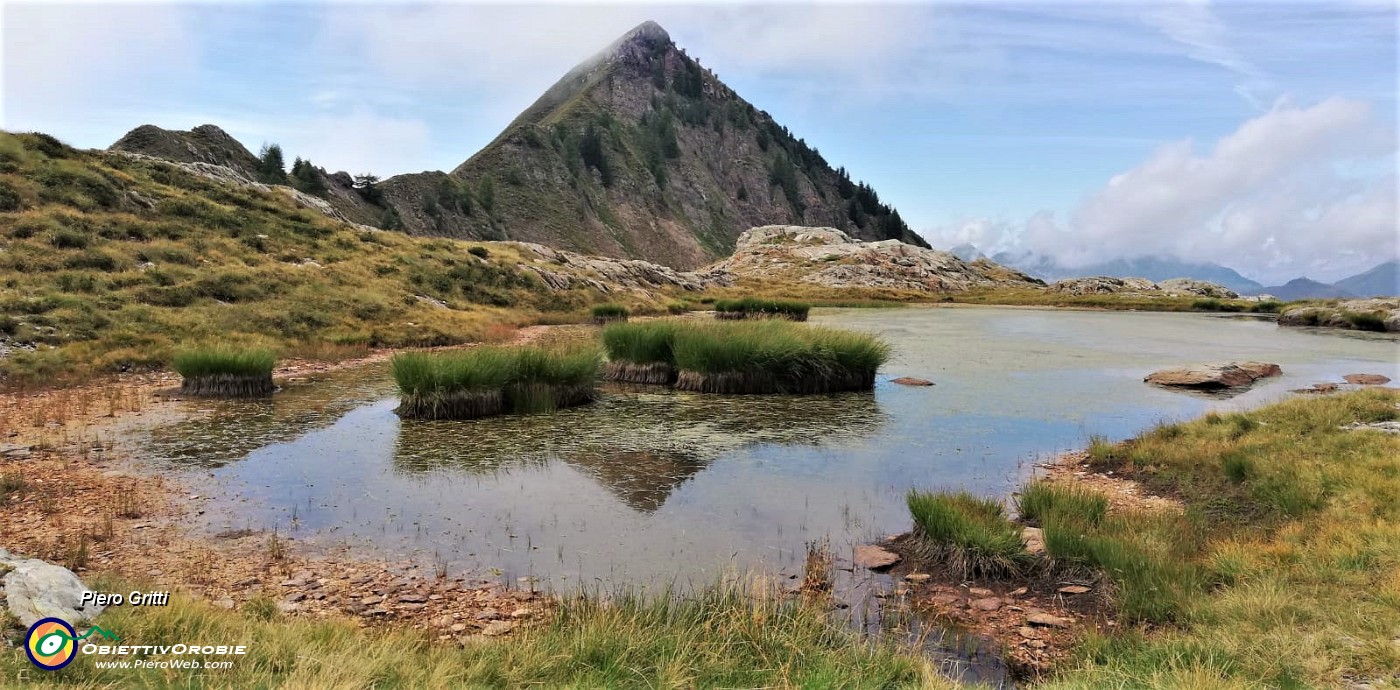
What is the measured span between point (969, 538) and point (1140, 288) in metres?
131

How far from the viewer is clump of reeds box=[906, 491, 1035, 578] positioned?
30.6 ft

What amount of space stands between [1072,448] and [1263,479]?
4.76m

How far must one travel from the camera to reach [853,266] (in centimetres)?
12862

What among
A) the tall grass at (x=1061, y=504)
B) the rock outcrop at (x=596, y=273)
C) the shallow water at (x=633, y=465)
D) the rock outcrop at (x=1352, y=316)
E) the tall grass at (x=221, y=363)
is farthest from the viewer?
the rock outcrop at (x=596, y=273)

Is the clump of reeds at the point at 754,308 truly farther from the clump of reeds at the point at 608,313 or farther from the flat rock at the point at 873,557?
the flat rock at the point at 873,557

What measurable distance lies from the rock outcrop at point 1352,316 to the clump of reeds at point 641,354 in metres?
60.4

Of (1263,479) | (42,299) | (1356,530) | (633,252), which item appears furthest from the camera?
(633,252)

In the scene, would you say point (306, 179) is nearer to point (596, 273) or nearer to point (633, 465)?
point (596, 273)

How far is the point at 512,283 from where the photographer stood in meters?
57.7

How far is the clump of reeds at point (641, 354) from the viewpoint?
82.9ft

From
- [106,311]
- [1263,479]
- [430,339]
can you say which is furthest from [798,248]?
[1263,479]

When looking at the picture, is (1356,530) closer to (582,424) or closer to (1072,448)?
(1072,448)

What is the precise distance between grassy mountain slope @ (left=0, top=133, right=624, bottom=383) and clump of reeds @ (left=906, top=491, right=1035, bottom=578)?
84.9ft

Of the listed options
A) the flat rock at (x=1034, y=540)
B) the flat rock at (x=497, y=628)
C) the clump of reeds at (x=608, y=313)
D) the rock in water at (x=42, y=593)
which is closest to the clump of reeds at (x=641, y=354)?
the flat rock at (x=1034, y=540)
